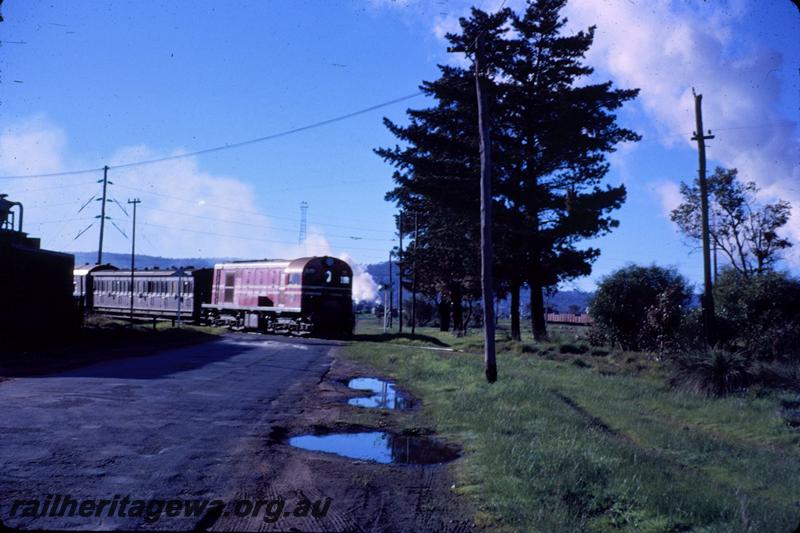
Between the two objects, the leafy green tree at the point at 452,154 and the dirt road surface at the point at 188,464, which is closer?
the dirt road surface at the point at 188,464

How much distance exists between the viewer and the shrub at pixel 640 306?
2561cm

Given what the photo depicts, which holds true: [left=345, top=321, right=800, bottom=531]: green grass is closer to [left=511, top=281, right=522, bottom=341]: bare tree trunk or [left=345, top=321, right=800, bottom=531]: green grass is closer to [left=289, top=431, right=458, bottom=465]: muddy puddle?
[left=289, top=431, right=458, bottom=465]: muddy puddle

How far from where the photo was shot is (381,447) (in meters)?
9.44

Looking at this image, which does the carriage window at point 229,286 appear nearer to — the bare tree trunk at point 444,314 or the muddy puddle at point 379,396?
the bare tree trunk at point 444,314

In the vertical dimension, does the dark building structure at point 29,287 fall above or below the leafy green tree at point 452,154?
below

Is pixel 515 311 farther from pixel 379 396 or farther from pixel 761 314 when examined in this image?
pixel 379 396

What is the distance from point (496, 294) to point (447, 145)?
1270 cm

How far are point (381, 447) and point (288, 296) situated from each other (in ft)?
90.0

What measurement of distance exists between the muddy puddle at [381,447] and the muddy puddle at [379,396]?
3.26 metres

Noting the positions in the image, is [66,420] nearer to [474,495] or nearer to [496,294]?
[474,495]

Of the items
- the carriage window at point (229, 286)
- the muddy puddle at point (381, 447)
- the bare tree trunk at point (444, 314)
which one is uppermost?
the carriage window at point (229, 286)

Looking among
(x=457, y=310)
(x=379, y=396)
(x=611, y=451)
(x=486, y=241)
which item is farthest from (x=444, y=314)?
(x=611, y=451)

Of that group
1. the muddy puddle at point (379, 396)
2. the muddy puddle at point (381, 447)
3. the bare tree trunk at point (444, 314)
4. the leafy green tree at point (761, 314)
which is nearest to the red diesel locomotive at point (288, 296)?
the muddy puddle at point (379, 396)

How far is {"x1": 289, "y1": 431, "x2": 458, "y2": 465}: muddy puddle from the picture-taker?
869 centimetres
